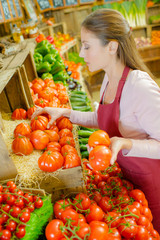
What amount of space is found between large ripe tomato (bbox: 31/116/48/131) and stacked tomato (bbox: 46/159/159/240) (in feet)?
2.32

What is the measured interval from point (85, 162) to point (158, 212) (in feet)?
2.60

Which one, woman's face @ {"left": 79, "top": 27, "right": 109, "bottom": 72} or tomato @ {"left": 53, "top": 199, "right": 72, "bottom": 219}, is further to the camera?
woman's face @ {"left": 79, "top": 27, "right": 109, "bottom": 72}

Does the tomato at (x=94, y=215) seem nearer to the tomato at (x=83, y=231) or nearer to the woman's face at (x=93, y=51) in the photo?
the tomato at (x=83, y=231)

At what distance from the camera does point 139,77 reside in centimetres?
152

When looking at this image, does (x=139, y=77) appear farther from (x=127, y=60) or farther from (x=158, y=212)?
(x=158, y=212)

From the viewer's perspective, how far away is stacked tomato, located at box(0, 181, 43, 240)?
43.7 inches

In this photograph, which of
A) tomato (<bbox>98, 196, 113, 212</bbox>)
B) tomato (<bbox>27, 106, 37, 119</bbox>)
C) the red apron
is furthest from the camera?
tomato (<bbox>27, 106, 37, 119</bbox>)

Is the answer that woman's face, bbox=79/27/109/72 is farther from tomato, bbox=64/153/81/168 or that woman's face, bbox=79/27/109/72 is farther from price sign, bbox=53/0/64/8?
price sign, bbox=53/0/64/8

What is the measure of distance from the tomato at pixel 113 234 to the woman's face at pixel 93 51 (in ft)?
3.86

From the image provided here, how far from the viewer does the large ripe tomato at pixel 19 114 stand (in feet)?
7.59

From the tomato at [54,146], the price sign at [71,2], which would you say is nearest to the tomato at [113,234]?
the tomato at [54,146]

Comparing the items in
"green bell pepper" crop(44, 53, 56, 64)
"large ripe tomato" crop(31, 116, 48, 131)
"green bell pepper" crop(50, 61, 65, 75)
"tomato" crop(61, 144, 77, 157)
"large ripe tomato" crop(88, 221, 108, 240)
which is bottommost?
"large ripe tomato" crop(88, 221, 108, 240)

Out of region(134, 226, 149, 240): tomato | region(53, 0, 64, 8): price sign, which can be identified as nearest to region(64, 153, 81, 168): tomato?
region(134, 226, 149, 240): tomato

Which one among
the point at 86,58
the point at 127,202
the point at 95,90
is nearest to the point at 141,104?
the point at 86,58
